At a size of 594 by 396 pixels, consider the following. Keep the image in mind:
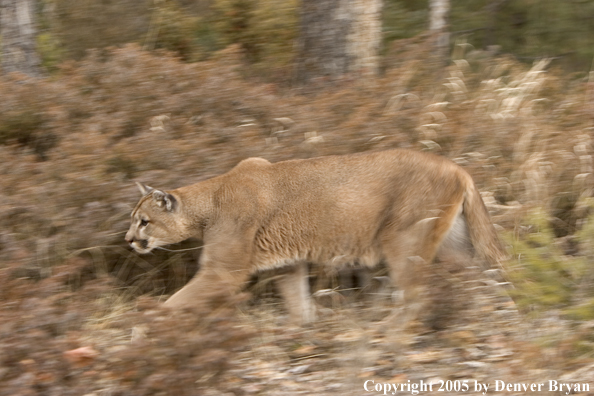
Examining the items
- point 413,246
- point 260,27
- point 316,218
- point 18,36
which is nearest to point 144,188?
point 316,218

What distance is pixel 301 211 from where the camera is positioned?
620 centimetres

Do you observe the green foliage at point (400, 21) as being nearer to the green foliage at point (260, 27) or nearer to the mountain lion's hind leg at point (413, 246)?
the green foliage at point (260, 27)

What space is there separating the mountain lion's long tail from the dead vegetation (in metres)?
0.24

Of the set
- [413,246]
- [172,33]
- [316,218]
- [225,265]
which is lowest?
[225,265]

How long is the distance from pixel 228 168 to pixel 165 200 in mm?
768

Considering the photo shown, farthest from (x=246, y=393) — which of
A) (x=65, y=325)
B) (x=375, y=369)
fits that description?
(x=65, y=325)

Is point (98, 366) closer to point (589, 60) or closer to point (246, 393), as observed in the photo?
point (246, 393)

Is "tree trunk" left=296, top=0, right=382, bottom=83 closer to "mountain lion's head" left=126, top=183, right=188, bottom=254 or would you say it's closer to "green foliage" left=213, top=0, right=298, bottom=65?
"green foliage" left=213, top=0, right=298, bottom=65

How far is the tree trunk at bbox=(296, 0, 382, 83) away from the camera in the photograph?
9.03 m

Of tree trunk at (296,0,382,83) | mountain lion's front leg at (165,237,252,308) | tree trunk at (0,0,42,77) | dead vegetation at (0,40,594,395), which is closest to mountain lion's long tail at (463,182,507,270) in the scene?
dead vegetation at (0,40,594,395)

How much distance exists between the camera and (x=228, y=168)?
6859 mm

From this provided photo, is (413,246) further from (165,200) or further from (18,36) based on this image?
(18,36)

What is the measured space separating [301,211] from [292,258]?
0.40 m

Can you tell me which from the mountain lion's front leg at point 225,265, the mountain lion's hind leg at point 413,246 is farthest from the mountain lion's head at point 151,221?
the mountain lion's hind leg at point 413,246
